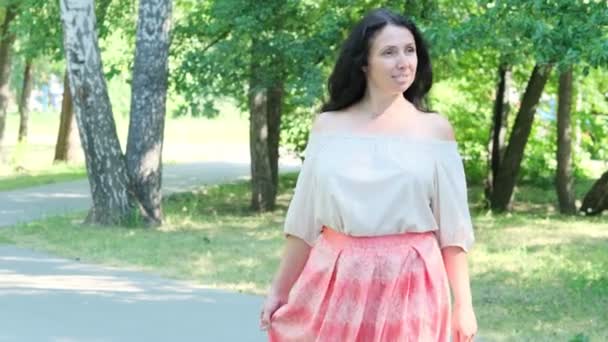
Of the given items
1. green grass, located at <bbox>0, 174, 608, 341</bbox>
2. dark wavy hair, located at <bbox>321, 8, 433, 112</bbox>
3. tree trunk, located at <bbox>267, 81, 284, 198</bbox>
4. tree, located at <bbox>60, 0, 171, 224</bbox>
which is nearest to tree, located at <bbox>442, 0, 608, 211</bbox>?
green grass, located at <bbox>0, 174, 608, 341</bbox>

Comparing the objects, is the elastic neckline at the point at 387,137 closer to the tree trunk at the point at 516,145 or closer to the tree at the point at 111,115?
the tree at the point at 111,115

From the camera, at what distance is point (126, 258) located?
13625 millimetres

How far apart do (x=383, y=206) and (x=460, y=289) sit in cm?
39

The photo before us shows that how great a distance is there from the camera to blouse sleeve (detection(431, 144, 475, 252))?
13.5 feet

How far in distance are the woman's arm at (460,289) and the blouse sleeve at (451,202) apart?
0.03 m

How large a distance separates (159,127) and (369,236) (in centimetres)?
1363

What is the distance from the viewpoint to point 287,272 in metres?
4.40

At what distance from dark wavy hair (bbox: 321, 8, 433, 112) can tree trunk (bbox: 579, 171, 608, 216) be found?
60.4ft

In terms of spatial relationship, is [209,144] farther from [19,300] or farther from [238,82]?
[19,300]

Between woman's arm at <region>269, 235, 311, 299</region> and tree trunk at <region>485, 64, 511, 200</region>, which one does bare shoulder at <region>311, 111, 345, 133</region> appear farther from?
tree trunk at <region>485, 64, 511, 200</region>

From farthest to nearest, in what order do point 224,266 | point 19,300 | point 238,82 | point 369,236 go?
point 238,82 → point 224,266 → point 19,300 → point 369,236

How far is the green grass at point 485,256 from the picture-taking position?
1004 cm

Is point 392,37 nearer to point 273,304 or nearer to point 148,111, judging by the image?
point 273,304

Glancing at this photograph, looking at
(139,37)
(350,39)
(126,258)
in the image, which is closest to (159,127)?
(139,37)
